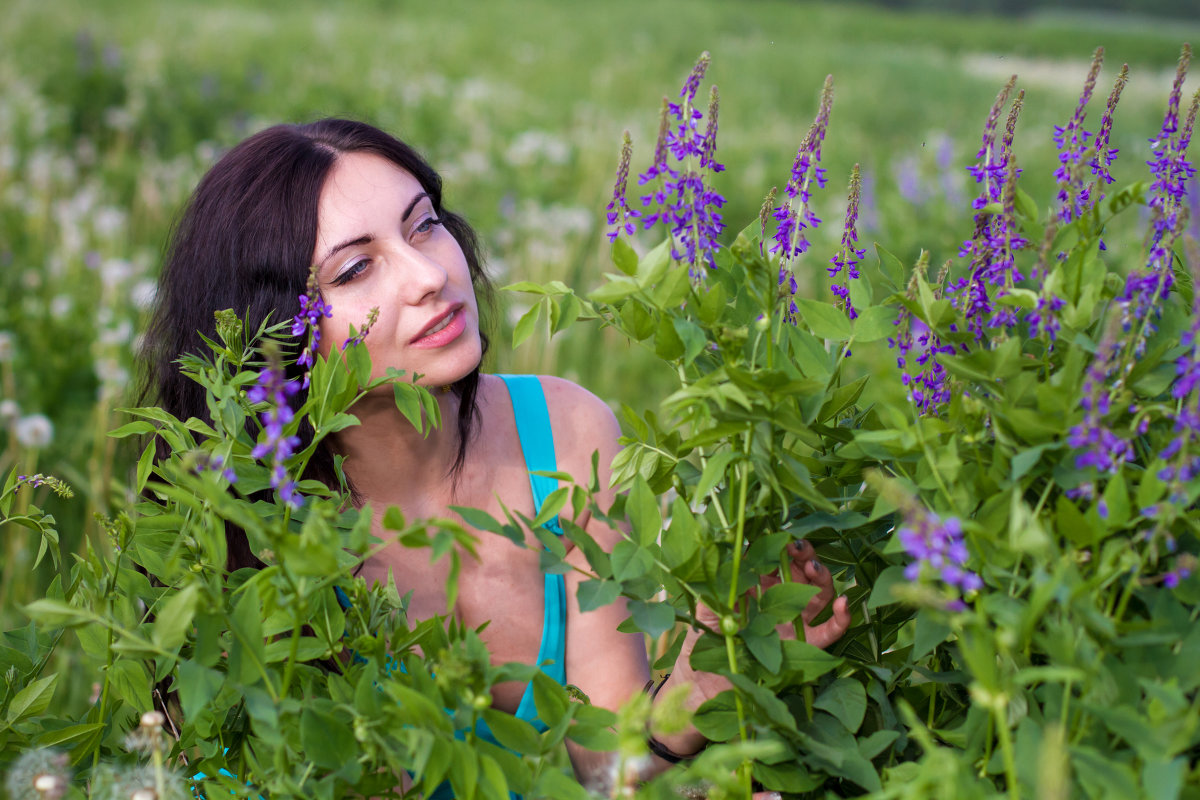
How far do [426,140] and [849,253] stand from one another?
616 centimetres

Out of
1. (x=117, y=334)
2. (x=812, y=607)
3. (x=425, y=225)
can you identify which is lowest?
(x=117, y=334)

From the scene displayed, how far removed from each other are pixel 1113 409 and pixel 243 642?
2.11 feet

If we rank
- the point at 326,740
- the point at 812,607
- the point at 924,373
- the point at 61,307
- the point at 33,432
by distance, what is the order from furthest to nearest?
1. the point at 61,307
2. the point at 33,432
3. the point at 812,607
4. the point at 924,373
5. the point at 326,740

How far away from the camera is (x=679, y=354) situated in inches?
36.0

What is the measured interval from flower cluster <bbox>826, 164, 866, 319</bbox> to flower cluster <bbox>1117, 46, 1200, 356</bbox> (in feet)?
0.81

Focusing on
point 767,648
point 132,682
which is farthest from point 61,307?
point 767,648

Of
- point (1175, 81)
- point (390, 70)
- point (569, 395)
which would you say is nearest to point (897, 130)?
point (390, 70)

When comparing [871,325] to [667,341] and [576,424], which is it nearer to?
[667,341]

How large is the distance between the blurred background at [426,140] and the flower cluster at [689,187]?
0.45 metres

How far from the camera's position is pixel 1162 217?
36.3 inches

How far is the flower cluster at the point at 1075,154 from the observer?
93cm

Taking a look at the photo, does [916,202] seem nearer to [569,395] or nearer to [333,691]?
[569,395]

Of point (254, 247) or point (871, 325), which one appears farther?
point (254, 247)

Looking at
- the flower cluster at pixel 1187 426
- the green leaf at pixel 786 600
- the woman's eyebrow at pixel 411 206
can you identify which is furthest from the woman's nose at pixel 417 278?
the flower cluster at pixel 1187 426
